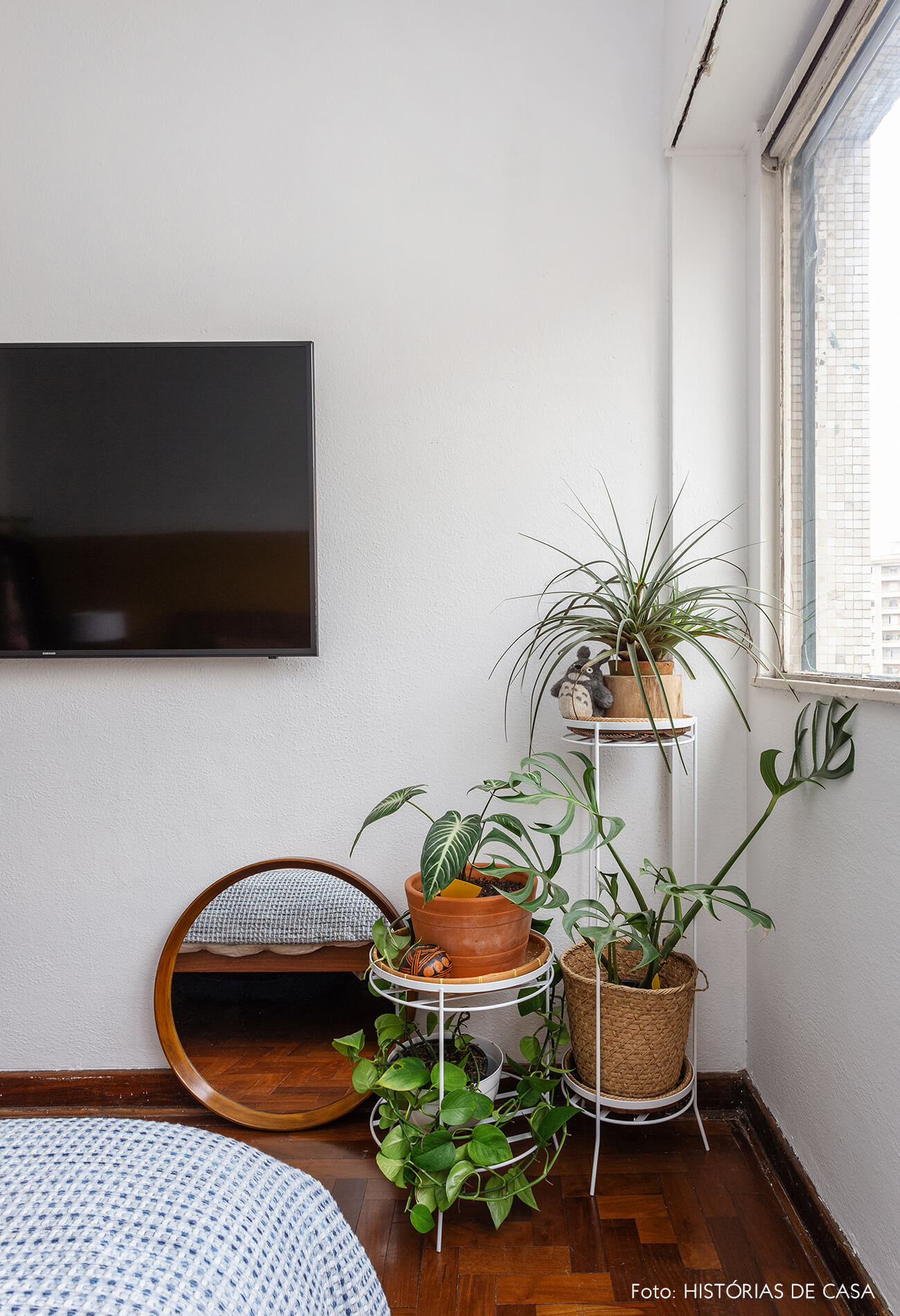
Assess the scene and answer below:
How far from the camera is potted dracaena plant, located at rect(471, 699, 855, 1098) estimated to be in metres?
1.43

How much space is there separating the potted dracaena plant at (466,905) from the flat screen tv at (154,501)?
1.97ft

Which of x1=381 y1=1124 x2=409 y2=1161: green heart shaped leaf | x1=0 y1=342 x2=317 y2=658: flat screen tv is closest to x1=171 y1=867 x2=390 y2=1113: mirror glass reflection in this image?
x1=381 y1=1124 x2=409 y2=1161: green heart shaped leaf

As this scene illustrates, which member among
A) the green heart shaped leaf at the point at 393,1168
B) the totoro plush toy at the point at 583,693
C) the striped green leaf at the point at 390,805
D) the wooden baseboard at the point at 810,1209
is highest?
the totoro plush toy at the point at 583,693

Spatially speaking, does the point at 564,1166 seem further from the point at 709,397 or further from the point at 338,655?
the point at 709,397

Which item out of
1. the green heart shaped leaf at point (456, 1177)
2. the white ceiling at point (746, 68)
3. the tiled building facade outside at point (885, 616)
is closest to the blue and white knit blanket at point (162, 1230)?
the green heart shaped leaf at point (456, 1177)

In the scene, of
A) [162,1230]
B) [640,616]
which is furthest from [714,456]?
[162,1230]

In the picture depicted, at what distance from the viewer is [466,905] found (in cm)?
150

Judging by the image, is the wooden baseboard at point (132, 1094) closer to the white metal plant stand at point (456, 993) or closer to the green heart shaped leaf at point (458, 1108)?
the white metal plant stand at point (456, 993)

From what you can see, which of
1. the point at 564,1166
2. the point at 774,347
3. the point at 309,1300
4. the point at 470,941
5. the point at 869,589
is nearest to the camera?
the point at 309,1300

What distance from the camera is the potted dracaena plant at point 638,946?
143 cm

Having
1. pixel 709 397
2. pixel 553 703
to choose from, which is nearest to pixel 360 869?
pixel 553 703

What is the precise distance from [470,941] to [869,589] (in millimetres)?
965

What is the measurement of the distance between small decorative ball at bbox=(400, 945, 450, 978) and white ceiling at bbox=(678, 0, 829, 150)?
6.09 feet

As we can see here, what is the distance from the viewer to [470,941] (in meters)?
1.51
